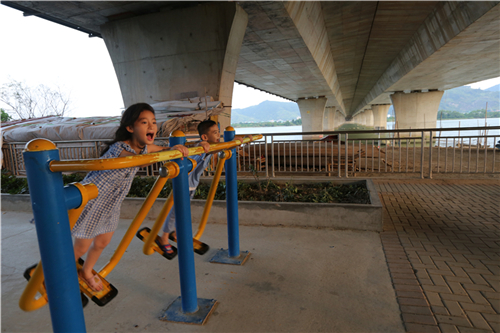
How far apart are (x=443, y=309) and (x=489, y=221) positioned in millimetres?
3362

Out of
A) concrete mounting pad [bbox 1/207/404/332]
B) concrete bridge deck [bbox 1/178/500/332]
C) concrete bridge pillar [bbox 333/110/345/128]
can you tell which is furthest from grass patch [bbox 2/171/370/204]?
concrete bridge pillar [bbox 333/110/345/128]

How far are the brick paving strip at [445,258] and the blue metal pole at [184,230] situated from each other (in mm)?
1861

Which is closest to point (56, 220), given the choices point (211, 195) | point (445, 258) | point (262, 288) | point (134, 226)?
point (134, 226)

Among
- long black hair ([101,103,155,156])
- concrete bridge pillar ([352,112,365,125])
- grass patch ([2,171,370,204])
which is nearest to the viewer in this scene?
long black hair ([101,103,155,156])

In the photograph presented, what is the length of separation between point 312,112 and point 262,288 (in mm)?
40240

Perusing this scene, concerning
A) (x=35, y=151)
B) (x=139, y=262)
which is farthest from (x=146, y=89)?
(x=35, y=151)

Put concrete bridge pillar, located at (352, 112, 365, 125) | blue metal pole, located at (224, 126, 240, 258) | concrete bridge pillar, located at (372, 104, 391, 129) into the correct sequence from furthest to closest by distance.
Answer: concrete bridge pillar, located at (352, 112, 365, 125)
concrete bridge pillar, located at (372, 104, 391, 129)
blue metal pole, located at (224, 126, 240, 258)

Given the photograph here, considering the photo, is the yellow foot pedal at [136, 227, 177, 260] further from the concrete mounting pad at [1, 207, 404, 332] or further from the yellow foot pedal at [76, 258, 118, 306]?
the yellow foot pedal at [76, 258, 118, 306]

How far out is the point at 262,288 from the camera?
315cm

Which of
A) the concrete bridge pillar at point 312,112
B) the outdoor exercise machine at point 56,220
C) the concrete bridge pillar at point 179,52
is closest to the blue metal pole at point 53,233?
the outdoor exercise machine at point 56,220

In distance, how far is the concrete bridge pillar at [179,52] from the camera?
37.3ft

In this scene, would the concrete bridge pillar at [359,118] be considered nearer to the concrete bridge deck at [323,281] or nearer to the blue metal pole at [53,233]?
the concrete bridge deck at [323,281]

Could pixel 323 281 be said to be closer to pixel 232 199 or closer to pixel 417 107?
pixel 232 199

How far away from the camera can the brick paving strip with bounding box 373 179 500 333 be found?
2.62 meters
